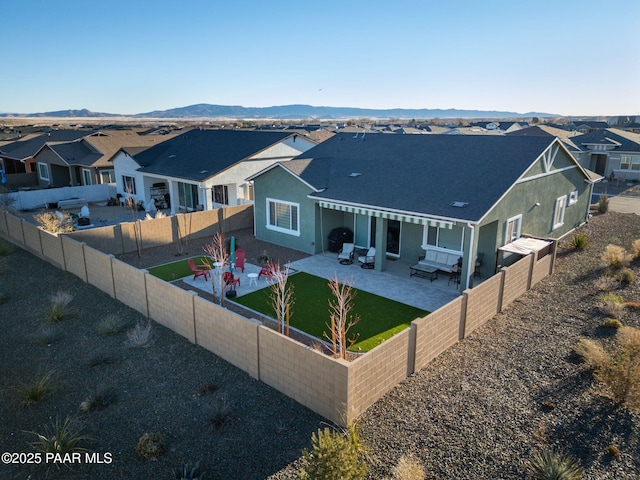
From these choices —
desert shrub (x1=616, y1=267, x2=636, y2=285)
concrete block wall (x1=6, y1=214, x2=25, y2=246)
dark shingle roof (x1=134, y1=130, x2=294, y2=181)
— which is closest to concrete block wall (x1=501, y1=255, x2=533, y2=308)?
desert shrub (x1=616, y1=267, x2=636, y2=285)

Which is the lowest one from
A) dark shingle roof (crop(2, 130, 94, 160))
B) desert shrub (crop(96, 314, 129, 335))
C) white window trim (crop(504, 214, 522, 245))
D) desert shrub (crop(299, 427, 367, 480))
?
desert shrub (crop(96, 314, 129, 335))

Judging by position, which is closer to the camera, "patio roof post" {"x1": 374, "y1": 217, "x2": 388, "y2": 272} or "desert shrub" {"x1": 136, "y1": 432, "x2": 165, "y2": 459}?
"desert shrub" {"x1": 136, "y1": 432, "x2": 165, "y2": 459}

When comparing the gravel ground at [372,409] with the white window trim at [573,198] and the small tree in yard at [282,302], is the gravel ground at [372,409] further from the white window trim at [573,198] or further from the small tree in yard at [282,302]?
the white window trim at [573,198]

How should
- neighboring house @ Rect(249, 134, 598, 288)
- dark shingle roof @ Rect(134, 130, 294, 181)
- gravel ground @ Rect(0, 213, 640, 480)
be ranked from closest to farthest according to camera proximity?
1. gravel ground @ Rect(0, 213, 640, 480)
2. neighboring house @ Rect(249, 134, 598, 288)
3. dark shingle roof @ Rect(134, 130, 294, 181)

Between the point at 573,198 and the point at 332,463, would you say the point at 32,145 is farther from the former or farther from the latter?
the point at 332,463

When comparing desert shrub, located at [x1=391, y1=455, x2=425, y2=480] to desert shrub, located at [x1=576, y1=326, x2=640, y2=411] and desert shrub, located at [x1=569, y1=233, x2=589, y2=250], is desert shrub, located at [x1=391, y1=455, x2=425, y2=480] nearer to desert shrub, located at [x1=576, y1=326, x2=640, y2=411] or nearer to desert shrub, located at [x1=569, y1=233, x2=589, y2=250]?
desert shrub, located at [x1=576, y1=326, x2=640, y2=411]

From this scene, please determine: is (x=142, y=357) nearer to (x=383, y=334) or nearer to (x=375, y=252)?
(x=383, y=334)
